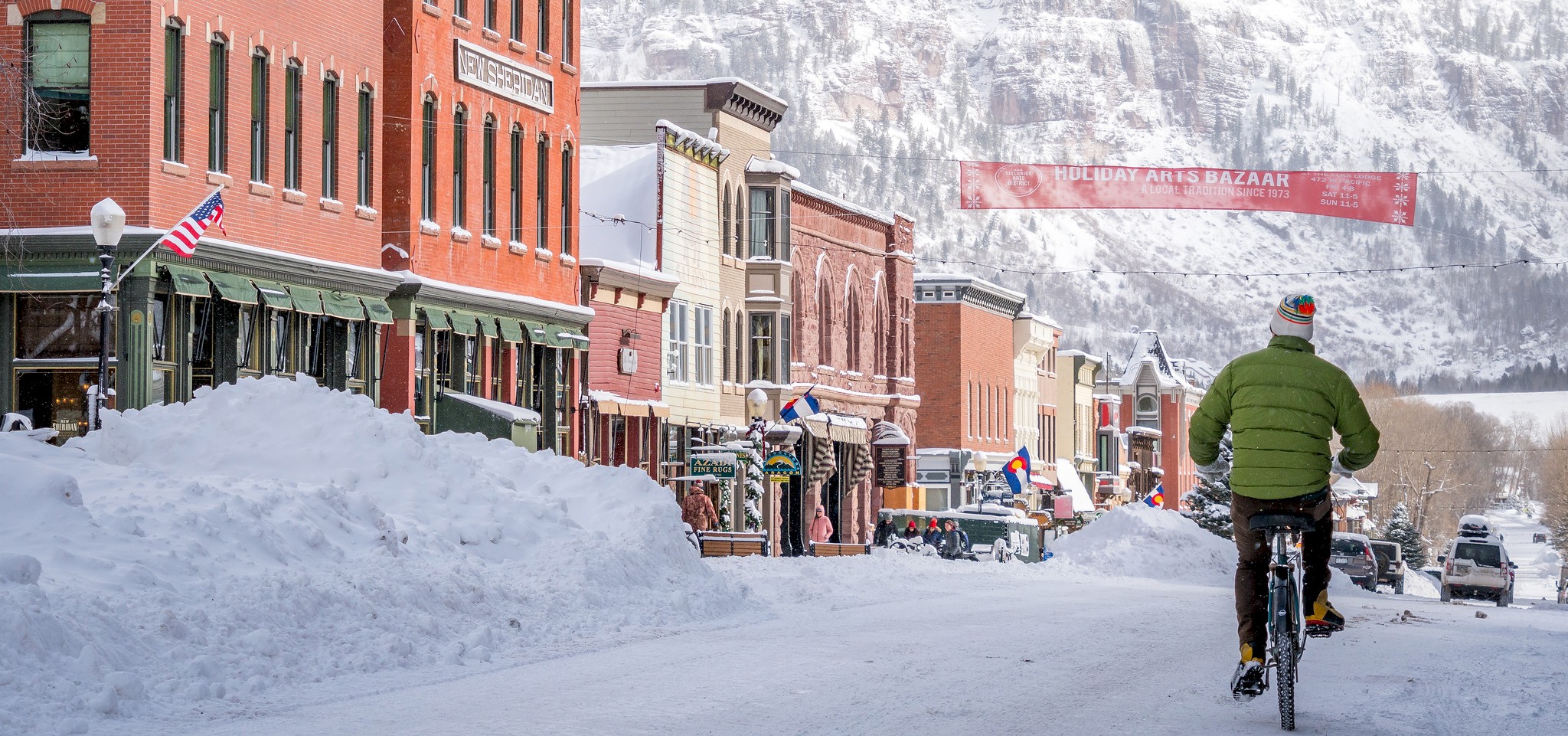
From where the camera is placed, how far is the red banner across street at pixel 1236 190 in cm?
3197

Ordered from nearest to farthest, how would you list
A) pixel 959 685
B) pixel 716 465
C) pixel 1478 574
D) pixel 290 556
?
pixel 959 685 → pixel 290 556 → pixel 716 465 → pixel 1478 574

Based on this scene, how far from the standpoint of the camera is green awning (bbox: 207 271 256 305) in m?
29.0

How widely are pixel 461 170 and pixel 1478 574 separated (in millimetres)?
24837

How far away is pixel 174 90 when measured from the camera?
93.7ft

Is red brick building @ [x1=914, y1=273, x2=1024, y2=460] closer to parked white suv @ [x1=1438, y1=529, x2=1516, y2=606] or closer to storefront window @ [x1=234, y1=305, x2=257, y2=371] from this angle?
parked white suv @ [x1=1438, y1=529, x2=1516, y2=606]

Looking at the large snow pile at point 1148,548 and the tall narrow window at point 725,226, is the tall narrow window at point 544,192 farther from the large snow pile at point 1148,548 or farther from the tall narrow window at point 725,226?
the tall narrow window at point 725,226

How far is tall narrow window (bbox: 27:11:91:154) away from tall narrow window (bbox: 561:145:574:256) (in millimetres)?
14471

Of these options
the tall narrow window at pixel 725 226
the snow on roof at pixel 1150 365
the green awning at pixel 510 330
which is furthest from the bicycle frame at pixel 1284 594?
the snow on roof at pixel 1150 365

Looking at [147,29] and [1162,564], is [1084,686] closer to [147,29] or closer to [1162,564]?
[147,29]

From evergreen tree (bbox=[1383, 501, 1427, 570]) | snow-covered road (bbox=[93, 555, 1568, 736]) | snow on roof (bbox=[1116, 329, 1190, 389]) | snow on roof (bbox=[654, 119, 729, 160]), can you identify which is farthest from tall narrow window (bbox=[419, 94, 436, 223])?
snow on roof (bbox=[1116, 329, 1190, 389])

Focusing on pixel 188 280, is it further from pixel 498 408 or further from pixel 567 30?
pixel 567 30

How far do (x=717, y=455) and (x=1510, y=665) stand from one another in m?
29.6

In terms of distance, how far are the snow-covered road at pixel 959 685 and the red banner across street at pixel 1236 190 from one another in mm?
12155

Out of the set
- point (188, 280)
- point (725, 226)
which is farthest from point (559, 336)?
point (188, 280)
